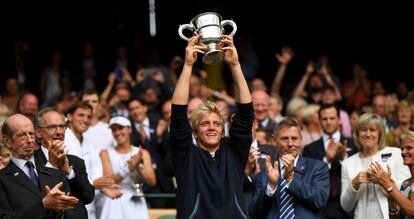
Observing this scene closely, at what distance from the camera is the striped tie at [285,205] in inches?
349

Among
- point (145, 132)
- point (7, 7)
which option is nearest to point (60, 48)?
point (7, 7)

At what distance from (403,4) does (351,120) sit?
15.8 feet

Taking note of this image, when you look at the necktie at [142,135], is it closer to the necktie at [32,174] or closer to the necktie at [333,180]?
the necktie at [333,180]

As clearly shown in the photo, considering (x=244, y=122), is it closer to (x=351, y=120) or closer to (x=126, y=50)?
(x=351, y=120)

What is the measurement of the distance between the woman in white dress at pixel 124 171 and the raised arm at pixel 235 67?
112 inches

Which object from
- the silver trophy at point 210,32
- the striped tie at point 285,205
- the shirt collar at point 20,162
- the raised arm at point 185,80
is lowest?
the striped tie at point 285,205

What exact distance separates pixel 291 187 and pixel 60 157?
6.53ft

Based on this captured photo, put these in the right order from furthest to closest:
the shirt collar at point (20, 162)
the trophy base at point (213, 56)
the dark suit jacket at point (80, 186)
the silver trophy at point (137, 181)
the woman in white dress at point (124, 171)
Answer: the silver trophy at point (137, 181)
the woman in white dress at point (124, 171)
the dark suit jacket at point (80, 186)
the shirt collar at point (20, 162)
the trophy base at point (213, 56)

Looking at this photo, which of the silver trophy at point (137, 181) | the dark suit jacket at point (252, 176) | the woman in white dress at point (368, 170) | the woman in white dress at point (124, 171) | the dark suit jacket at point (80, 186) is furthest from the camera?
the silver trophy at point (137, 181)

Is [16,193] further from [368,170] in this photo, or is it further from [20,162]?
[368,170]

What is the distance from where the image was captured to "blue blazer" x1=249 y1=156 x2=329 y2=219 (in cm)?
884

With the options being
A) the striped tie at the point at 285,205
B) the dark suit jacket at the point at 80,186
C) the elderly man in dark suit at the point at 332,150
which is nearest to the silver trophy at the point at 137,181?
the elderly man in dark suit at the point at 332,150

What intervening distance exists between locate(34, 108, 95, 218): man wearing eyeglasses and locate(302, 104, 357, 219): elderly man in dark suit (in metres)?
2.54

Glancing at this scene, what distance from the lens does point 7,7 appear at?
17.6 m
